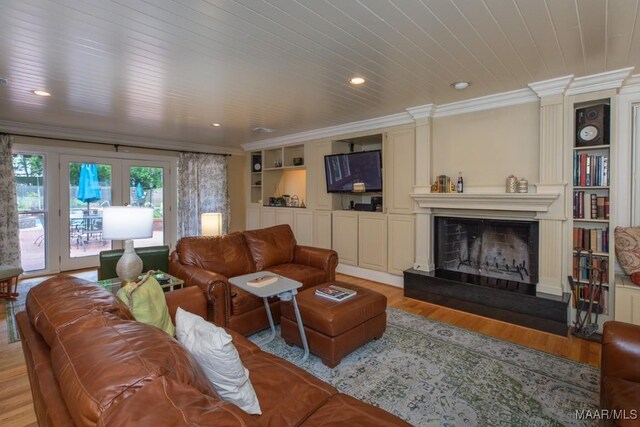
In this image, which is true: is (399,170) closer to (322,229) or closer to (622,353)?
(322,229)

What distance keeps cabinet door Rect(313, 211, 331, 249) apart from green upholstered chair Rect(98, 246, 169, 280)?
2.37m

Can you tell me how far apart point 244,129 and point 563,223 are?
14.4 ft

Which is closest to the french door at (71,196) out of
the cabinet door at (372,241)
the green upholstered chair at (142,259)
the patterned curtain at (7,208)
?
the patterned curtain at (7,208)

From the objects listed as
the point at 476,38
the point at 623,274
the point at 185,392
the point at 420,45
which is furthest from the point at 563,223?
the point at 185,392

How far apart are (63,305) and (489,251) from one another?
4039mm

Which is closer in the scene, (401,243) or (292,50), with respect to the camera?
(292,50)

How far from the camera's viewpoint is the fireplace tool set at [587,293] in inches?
114

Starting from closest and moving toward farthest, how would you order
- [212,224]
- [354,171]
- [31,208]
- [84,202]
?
[212,224], [354,171], [31,208], [84,202]

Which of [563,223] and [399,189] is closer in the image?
[563,223]

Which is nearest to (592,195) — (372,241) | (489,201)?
(489,201)

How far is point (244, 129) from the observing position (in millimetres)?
5188

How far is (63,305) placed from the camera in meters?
1.23

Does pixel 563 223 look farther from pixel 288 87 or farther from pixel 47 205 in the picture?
pixel 47 205

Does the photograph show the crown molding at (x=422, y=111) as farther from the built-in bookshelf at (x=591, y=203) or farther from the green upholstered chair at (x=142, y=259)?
the green upholstered chair at (x=142, y=259)
